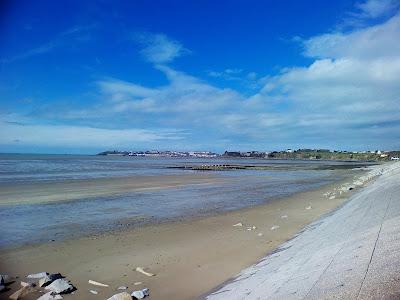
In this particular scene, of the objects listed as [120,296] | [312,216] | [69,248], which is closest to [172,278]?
[120,296]

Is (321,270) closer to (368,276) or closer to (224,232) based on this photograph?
(368,276)

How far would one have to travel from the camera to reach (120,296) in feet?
22.3

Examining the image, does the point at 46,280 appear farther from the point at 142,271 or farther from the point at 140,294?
the point at 142,271

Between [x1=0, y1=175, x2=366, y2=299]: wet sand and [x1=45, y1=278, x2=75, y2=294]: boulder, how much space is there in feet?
0.49

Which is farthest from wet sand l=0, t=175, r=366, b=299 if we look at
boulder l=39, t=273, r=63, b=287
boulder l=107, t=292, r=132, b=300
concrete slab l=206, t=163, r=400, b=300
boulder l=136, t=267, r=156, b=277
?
concrete slab l=206, t=163, r=400, b=300

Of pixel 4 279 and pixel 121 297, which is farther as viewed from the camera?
pixel 4 279

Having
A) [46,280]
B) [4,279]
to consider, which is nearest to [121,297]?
[46,280]

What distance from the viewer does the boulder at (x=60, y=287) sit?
24.1ft

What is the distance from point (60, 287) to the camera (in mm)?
7422

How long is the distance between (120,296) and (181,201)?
16342 mm

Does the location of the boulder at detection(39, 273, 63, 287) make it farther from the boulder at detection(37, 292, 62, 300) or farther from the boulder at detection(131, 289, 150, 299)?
the boulder at detection(131, 289, 150, 299)

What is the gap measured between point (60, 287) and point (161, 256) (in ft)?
11.0

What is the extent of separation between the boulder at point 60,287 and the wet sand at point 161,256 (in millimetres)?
150

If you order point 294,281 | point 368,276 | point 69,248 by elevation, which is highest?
point 368,276
